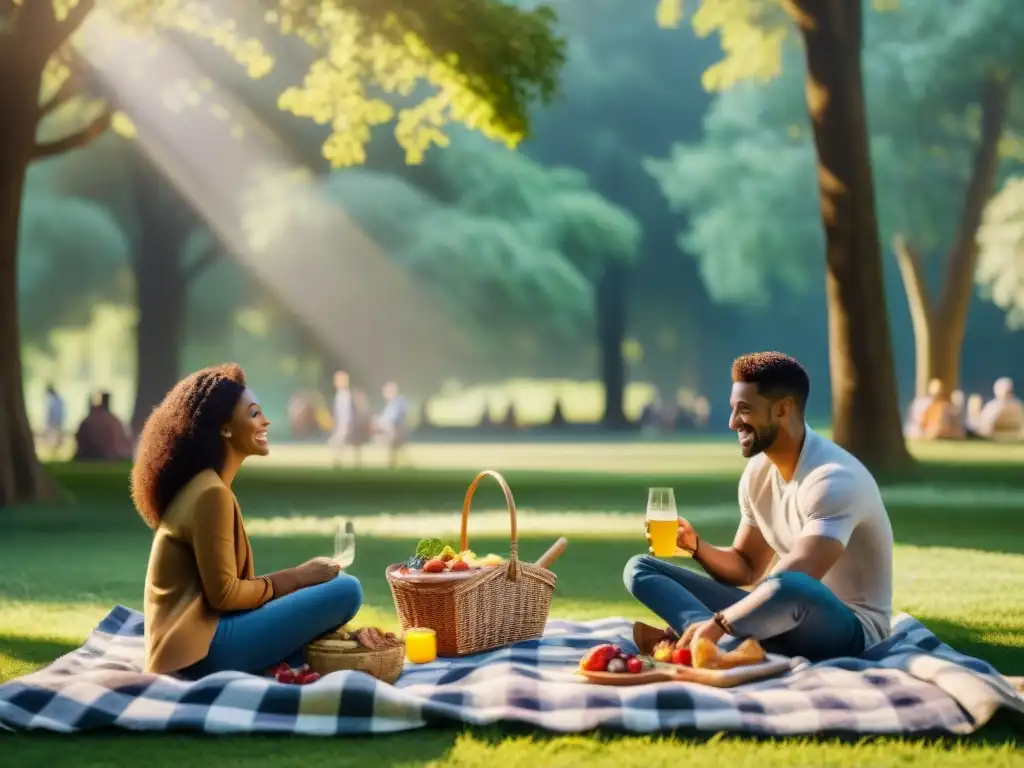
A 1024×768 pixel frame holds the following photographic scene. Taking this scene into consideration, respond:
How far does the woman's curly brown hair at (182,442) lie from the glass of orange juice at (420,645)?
1.53 m

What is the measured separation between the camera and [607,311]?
52281 mm

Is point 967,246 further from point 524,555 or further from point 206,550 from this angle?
point 206,550

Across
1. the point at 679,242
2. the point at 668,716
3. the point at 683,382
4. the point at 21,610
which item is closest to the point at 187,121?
the point at 679,242

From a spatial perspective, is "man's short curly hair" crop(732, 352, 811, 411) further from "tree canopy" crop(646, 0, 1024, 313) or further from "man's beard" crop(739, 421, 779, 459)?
"tree canopy" crop(646, 0, 1024, 313)

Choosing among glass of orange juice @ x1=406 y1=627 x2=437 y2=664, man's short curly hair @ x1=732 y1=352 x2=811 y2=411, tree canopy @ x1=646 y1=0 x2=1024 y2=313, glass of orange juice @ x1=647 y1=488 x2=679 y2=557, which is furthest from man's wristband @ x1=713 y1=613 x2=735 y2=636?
tree canopy @ x1=646 y1=0 x2=1024 y2=313

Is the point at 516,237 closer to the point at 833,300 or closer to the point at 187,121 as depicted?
the point at 187,121

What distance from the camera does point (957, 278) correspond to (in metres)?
38.4

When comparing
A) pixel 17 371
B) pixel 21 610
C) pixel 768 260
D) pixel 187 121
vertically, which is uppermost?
pixel 187 121

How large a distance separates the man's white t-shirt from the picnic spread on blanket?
0.32 metres

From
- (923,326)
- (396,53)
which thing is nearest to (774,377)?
(396,53)

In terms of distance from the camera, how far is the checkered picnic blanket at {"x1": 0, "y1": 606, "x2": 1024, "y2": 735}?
6.16 m

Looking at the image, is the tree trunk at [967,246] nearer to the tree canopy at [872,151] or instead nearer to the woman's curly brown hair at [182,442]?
the tree canopy at [872,151]

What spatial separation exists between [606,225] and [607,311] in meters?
4.41

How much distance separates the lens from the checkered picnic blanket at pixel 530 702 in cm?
616
